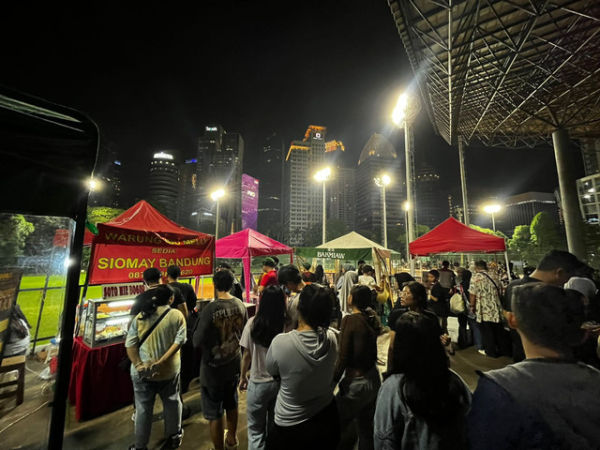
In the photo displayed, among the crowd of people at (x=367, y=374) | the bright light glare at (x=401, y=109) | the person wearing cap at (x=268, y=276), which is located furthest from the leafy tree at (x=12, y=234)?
the bright light glare at (x=401, y=109)

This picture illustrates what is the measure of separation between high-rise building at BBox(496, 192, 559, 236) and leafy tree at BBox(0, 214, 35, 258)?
128669 mm

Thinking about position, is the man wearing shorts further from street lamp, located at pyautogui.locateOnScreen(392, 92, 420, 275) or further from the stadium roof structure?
street lamp, located at pyautogui.locateOnScreen(392, 92, 420, 275)

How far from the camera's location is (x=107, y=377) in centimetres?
364

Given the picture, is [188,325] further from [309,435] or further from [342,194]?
[342,194]

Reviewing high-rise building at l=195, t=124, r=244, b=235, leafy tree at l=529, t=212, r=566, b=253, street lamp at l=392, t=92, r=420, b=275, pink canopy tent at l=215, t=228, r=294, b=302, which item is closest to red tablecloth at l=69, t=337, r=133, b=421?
pink canopy tent at l=215, t=228, r=294, b=302

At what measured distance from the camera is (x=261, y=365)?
2623mm

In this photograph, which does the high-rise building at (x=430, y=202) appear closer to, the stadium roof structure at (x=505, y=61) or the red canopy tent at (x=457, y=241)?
the stadium roof structure at (x=505, y=61)

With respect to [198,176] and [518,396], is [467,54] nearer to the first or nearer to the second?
[518,396]

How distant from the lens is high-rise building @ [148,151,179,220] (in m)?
96.9

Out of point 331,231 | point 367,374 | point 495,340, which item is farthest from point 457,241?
point 331,231

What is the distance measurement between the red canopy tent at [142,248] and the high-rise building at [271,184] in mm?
92492

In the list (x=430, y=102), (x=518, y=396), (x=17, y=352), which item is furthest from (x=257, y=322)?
(x=430, y=102)

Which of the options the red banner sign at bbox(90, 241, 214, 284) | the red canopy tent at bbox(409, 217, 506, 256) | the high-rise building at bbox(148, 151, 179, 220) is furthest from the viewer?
the high-rise building at bbox(148, 151, 179, 220)

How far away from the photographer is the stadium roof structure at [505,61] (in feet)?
33.3
